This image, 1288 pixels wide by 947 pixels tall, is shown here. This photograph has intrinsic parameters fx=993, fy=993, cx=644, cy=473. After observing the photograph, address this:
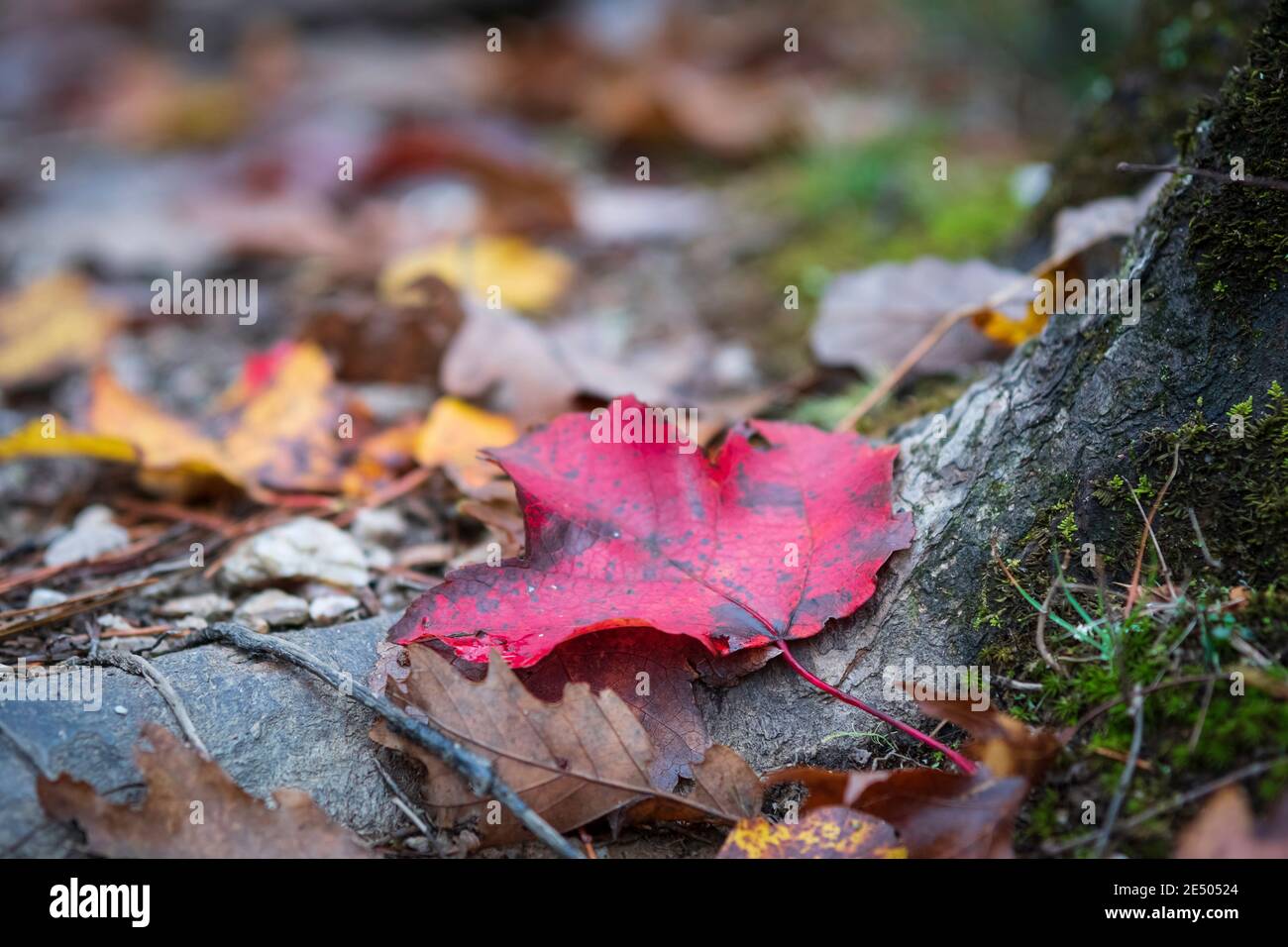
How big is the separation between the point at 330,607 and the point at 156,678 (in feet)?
1.17

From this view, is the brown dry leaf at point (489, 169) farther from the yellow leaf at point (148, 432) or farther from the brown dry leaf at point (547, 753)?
the brown dry leaf at point (547, 753)

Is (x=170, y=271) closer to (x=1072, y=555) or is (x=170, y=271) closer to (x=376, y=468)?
(x=376, y=468)

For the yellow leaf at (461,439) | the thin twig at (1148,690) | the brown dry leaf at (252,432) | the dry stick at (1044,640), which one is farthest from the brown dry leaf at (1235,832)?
the brown dry leaf at (252,432)

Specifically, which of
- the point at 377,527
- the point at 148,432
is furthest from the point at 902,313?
the point at 148,432

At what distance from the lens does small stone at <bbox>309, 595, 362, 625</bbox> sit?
69.1 inches

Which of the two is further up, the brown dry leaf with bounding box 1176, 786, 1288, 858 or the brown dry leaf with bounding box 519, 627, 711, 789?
the brown dry leaf with bounding box 519, 627, 711, 789

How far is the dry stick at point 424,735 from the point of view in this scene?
1249 millimetres

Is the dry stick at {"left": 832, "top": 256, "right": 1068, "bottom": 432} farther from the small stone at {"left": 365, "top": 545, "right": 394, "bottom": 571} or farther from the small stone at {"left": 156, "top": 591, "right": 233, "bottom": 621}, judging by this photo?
the small stone at {"left": 156, "top": 591, "right": 233, "bottom": 621}

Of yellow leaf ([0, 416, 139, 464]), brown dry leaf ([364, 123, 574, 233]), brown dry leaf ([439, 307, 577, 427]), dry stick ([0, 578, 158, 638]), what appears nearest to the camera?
dry stick ([0, 578, 158, 638])

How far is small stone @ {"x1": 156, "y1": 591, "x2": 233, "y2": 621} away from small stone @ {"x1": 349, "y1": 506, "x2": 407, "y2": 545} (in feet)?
0.94

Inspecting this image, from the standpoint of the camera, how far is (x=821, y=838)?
122 centimetres

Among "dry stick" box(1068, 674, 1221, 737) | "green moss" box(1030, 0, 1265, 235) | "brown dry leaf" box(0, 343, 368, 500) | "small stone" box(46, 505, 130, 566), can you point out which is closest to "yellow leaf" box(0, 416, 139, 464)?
"brown dry leaf" box(0, 343, 368, 500)

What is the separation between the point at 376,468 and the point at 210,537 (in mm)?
364
